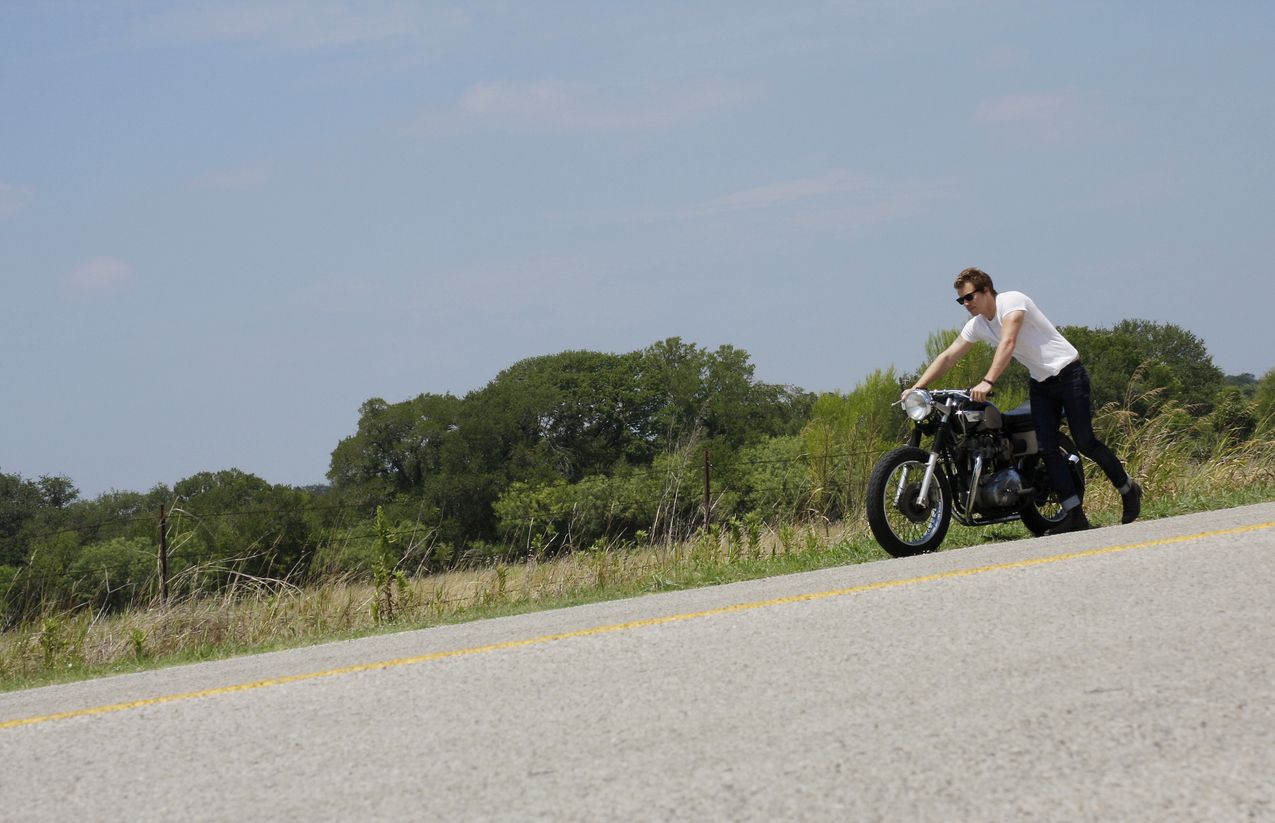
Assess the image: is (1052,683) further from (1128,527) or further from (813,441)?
(813,441)

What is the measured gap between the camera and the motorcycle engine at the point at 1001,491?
9.73 meters

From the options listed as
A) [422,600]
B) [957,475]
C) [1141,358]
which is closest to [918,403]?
[957,475]

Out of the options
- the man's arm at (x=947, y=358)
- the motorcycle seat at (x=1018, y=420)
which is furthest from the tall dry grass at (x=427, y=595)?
the man's arm at (x=947, y=358)

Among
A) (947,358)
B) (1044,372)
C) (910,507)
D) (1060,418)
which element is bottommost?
(910,507)

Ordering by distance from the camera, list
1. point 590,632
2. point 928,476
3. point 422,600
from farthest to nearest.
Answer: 1. point 422,600
2. point 928,476
3. point 590,632

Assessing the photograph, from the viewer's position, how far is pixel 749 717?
429 centimetres

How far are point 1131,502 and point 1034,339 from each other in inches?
64.5

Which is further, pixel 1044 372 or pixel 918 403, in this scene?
pixel 1044 372

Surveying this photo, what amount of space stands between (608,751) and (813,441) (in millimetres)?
12888

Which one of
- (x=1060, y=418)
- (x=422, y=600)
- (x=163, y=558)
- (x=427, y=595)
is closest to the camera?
(x=1060, y=418)

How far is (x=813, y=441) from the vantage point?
16688 millimetres

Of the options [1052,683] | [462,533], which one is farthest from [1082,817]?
[462,533]

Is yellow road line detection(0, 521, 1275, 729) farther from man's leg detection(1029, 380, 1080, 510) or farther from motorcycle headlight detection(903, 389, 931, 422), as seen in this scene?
motorcycle headlight detection(903, 389, 931, 422)

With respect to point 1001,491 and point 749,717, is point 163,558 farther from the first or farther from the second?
point 749,717
